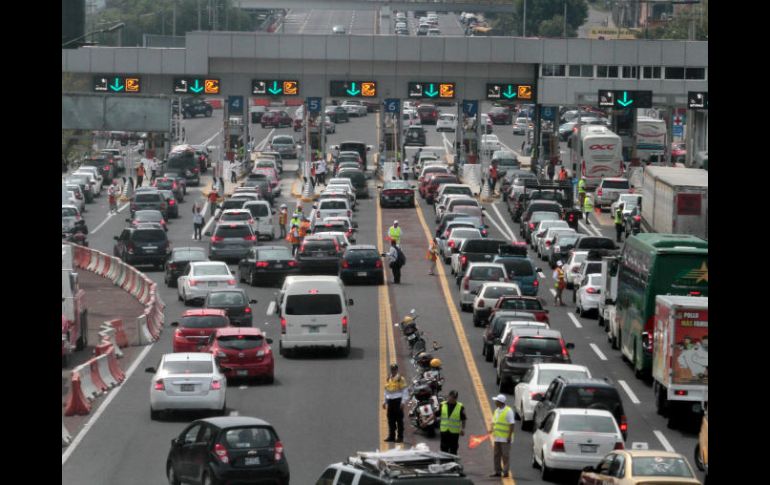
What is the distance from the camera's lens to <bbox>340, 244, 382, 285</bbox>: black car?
179ft

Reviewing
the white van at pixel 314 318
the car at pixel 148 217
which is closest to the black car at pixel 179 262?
the car at pixel 148 217

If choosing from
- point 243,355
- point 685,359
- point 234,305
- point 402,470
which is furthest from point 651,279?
point 402,470

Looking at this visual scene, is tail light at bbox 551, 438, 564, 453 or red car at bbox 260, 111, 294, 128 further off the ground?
red car at bbox 260, 111, 294, 128

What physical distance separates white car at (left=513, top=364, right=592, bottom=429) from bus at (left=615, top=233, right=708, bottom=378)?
4.75 m

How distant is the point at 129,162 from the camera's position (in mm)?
88938

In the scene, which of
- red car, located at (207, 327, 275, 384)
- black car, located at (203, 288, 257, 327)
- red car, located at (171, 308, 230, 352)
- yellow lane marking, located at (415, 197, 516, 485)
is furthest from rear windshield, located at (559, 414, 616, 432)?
black car, located at (203, 288, 257, 327)

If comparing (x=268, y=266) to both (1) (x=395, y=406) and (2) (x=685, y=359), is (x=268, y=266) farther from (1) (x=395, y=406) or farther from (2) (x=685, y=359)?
(1) (x=395, y=406)

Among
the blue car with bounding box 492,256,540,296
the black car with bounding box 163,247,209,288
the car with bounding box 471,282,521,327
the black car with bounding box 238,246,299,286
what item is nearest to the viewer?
the car with bounding box 471,282,521,327

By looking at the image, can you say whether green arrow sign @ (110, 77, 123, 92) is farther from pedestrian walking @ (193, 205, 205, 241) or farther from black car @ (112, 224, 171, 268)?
black car @ (112, 224, 171, 268)

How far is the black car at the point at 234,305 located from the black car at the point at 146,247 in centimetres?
1502

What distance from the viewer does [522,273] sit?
171 ft

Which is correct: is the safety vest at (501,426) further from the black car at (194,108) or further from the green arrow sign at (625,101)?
the black car at (194,108)

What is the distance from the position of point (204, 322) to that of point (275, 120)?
10497cm
